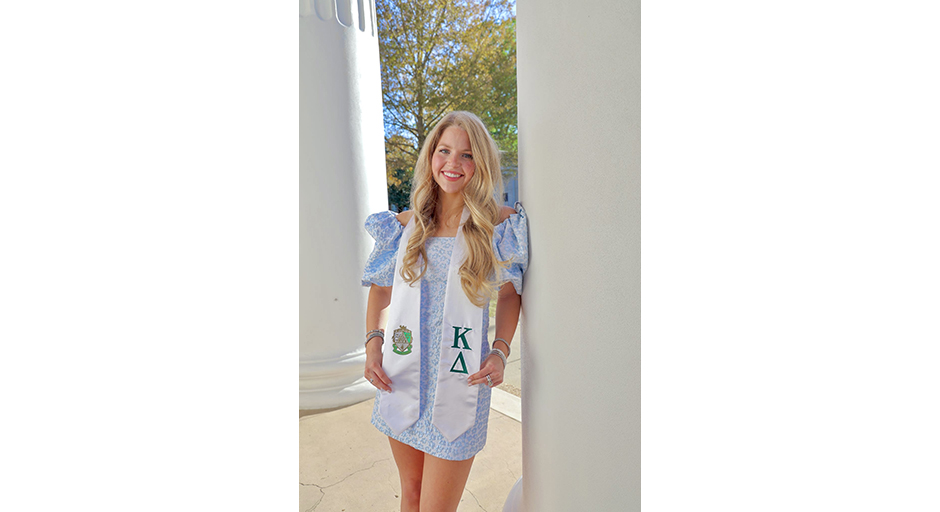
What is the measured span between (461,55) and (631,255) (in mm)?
10710

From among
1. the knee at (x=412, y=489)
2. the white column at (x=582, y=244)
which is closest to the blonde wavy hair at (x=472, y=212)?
the white column at (x=582, y=244)

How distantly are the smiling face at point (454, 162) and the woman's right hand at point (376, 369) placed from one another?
37.2 inches

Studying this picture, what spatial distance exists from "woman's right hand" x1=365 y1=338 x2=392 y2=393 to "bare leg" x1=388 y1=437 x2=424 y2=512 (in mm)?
319

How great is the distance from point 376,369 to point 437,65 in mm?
9593

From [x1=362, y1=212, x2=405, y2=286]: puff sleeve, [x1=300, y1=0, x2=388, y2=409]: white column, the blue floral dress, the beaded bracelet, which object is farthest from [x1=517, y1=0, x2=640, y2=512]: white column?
[x1=300, y1=0, x2=388, y2=409]: white column

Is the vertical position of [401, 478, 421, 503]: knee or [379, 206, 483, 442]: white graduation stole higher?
[379, 206, 483, 442]: white graduation stole

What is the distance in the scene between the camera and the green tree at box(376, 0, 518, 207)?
10.6 metres

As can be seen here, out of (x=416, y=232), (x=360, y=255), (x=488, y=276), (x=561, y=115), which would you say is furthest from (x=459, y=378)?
(x=360, y=255)

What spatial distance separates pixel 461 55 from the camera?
427 inches

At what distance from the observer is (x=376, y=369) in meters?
2.49

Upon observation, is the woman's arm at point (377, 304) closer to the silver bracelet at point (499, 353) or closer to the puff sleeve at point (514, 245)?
the silver bracelet at point (499, 353)

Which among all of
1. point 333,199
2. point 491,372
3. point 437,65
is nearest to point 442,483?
point 491,372

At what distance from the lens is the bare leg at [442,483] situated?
89.9 inches

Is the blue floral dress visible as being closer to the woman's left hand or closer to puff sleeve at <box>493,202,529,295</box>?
puff sleeve at <box>493,202,529,295</box>
